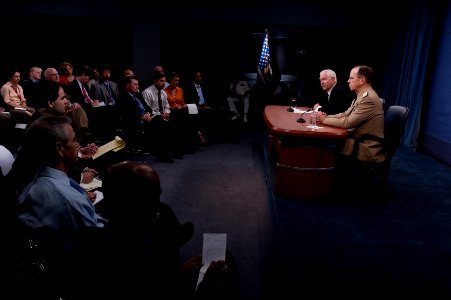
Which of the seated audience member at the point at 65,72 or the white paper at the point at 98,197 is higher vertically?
the seated audience member at the point at 65,72

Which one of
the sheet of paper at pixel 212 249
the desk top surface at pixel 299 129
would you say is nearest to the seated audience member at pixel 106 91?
the desk top surface at pixel 299 129

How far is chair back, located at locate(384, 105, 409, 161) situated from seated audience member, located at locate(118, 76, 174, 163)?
2.79m

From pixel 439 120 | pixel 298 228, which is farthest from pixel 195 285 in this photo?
pixel 439 120

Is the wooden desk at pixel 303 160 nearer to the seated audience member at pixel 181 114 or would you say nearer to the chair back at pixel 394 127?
the chair back at pixel 394 127

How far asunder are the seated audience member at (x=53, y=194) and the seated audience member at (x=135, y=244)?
259 mm

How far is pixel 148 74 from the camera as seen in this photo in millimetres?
8570

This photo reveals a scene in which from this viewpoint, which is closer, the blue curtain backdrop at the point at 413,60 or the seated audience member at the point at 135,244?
the seated audience member at the point at 135,244

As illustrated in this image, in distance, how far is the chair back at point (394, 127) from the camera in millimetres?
3504

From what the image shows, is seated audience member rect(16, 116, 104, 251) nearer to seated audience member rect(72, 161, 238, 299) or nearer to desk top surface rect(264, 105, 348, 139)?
seated audience member rect(72, 161, 238, 299)

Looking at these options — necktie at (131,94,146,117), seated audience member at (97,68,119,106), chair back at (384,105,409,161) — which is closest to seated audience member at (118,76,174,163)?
necktie at (131,94,146,117)

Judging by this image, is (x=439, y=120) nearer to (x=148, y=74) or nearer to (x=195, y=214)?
(x=195, y=214)

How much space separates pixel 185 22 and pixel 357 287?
7.32 meters

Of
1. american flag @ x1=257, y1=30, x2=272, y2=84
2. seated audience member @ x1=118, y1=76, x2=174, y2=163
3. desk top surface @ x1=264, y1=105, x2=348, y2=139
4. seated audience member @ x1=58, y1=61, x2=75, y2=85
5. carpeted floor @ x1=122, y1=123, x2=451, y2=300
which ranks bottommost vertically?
carpeted floor @ x1=122, y1=123, x2=451, y2=300

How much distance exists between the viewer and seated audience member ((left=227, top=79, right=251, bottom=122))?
8.50m
